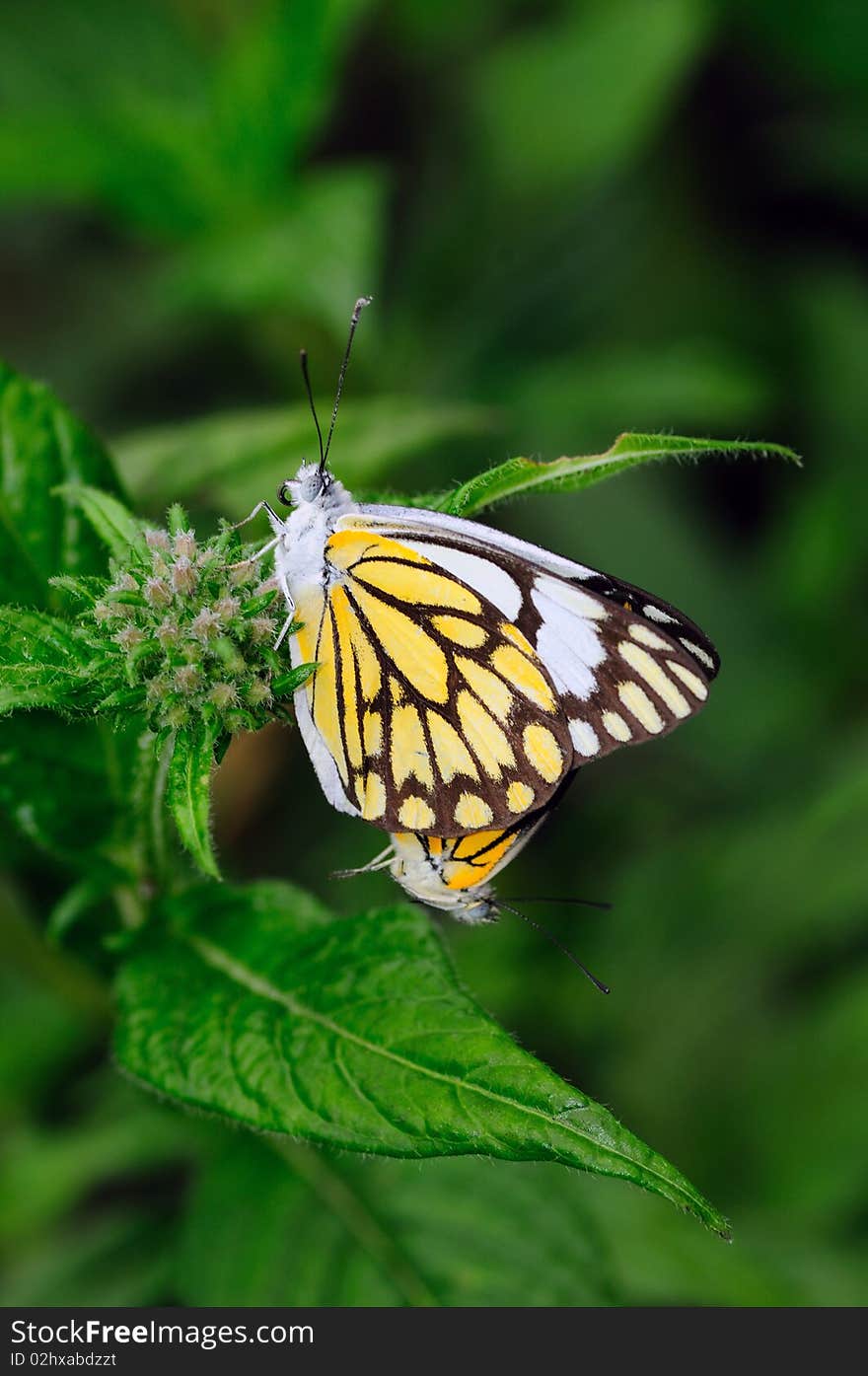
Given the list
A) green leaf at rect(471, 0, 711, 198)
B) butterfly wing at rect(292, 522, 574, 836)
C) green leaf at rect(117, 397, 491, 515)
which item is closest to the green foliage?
butterfly wing at rect(292, 522, 574, 836)

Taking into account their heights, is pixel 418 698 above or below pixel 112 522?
below

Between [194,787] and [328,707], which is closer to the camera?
[194,787]

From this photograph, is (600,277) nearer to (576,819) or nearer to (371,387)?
(371,387)

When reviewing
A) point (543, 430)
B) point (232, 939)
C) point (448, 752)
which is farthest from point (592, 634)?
point (543, 430)

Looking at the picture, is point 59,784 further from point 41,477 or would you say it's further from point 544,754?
point 544,754

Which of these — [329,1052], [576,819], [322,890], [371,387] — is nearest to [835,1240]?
[576,819]
